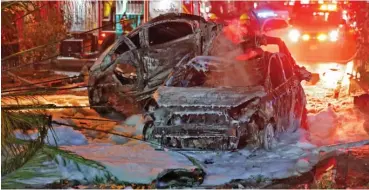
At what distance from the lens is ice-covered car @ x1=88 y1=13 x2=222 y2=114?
1023 cm

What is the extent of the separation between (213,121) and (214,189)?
4.58 feet

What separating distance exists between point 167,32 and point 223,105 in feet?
12.7

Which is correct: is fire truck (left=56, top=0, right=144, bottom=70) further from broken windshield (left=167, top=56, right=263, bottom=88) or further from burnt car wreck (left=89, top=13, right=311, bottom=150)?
broken windshield (left=167, top=56, right=263, bottom=88)

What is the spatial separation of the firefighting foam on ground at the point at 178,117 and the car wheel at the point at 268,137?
0.05 feet

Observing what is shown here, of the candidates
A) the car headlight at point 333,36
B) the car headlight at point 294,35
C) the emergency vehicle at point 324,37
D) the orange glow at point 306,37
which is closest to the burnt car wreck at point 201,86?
the emergency vehicle at point 324,37

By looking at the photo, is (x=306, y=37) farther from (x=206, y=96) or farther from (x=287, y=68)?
(x=206, y=96)

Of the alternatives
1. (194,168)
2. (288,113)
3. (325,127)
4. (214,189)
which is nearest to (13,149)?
(214,189)

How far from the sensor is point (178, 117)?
Answer: 754 centimetres

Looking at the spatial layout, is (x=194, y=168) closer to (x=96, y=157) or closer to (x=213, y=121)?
(x=213, y=121)

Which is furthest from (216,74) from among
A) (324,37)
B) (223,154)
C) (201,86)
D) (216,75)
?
(324,37)

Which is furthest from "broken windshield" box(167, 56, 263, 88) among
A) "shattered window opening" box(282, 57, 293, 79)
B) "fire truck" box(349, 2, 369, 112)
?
"fire truck" box(349, 2, 369, 112)

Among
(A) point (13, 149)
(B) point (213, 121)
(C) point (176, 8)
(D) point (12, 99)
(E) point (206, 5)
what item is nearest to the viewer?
(A) point (13, 149)

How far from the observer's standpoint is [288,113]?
27.9ft

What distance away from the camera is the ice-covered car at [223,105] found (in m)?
7.34
